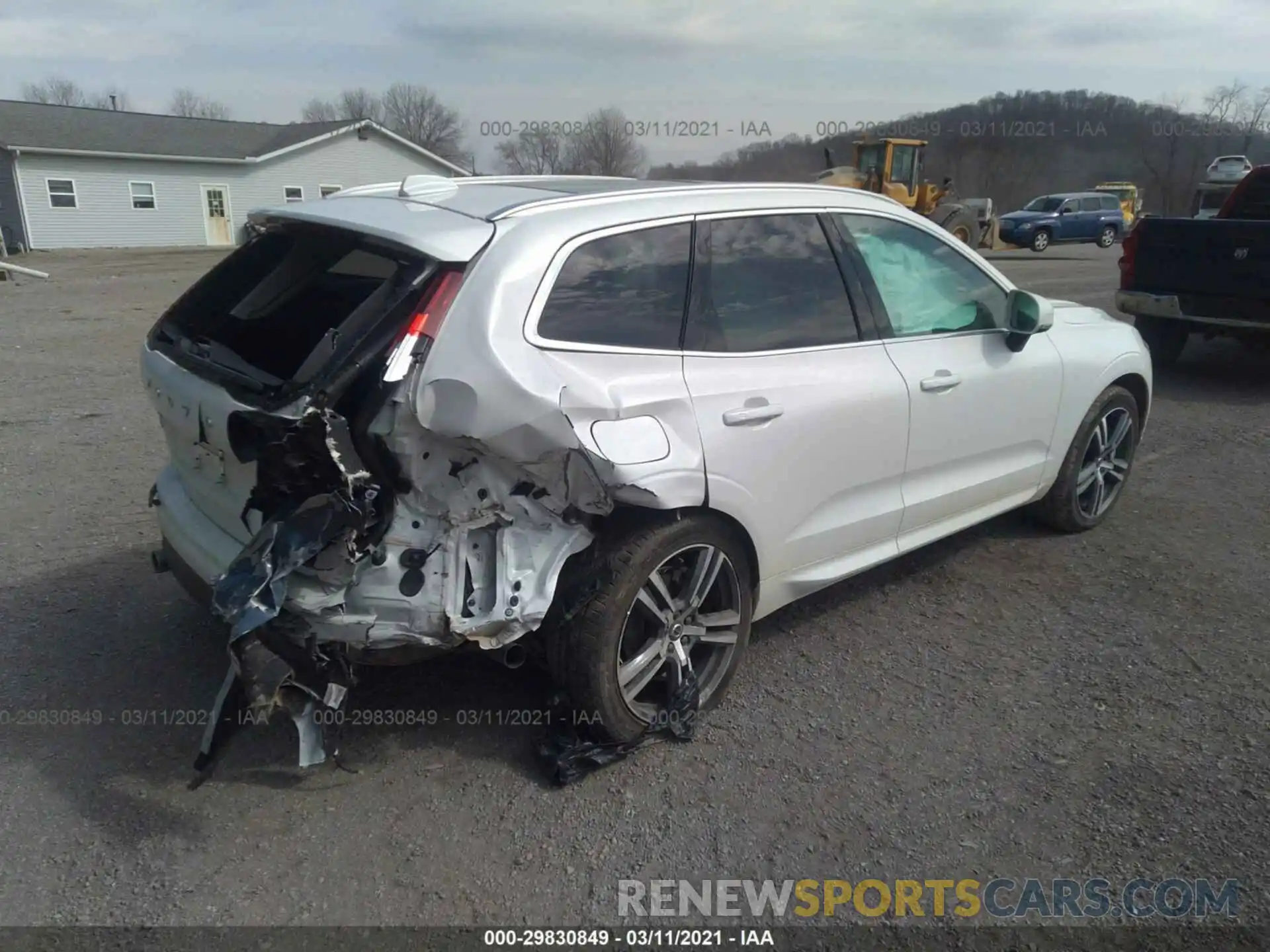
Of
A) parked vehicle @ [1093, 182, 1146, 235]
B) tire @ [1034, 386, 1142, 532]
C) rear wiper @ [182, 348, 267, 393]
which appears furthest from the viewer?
parked vehicle @ [1093, 182, 1146, 235]

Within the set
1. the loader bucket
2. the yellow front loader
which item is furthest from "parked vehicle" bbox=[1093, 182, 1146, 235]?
the yellow front loader

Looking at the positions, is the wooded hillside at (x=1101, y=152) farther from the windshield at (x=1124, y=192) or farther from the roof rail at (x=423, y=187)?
the roof rail at (x=423, y=187)

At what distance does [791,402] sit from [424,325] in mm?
1315

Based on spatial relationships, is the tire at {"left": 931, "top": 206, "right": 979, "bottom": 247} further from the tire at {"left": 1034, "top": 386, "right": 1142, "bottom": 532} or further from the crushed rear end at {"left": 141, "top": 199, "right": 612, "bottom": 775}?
the crushed rear end at {"left": 141, "top": 199, "right": 612, "bottom": 775}

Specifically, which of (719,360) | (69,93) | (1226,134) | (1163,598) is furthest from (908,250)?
(69,93)

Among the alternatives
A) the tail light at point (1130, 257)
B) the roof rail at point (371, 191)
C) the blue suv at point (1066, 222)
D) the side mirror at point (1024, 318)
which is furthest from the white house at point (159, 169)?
the side mirror at point (1024, 318)

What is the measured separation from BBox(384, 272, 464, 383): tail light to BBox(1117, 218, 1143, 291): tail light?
8095mm

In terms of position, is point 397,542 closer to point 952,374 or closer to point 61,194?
point 952,374

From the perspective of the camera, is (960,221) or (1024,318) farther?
(960,221)

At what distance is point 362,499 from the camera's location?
8.62 feet

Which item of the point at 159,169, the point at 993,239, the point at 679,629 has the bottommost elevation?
the point at 679,629

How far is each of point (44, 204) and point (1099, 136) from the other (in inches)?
1659

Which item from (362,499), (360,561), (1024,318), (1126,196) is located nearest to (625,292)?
(362,499)

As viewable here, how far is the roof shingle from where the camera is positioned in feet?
101
